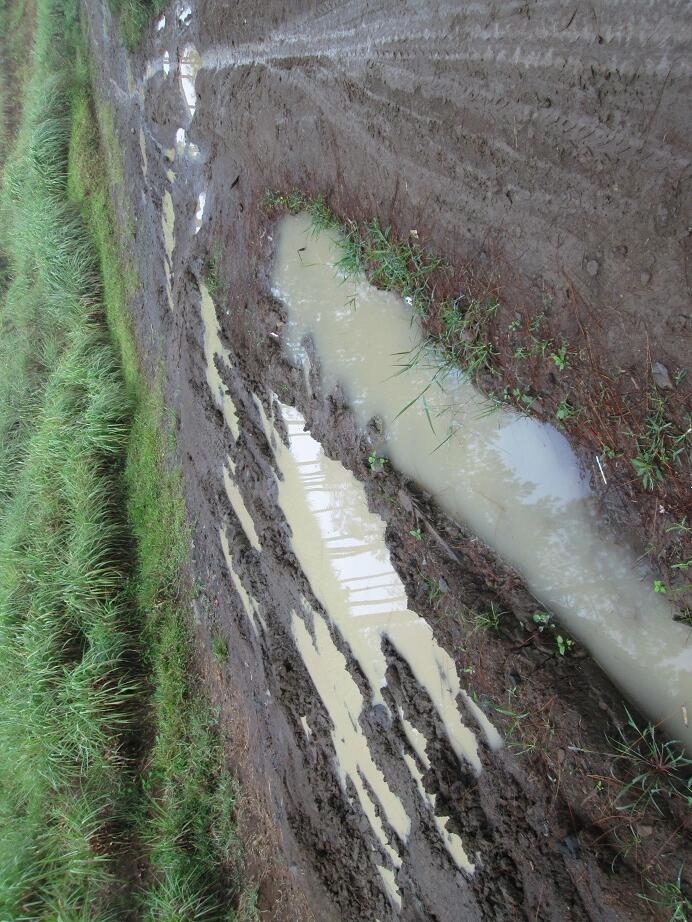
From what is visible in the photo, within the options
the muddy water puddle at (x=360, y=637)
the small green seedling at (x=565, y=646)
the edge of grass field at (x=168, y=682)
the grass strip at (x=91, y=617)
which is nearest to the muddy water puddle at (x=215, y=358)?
the muddy water puddle at (x=360, y=637)

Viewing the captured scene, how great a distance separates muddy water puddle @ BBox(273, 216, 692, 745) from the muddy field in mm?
94

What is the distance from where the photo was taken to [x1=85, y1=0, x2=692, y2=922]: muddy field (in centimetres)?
211

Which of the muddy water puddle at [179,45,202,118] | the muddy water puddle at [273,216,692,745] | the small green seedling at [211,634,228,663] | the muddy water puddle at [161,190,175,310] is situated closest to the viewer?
the muddy water puddle at [273,216,692,745]

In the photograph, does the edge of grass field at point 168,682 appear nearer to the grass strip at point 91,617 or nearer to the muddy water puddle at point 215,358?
the grass strip at point 91,617

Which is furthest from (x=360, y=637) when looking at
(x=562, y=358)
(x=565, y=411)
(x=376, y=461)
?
(x=562, y=358)

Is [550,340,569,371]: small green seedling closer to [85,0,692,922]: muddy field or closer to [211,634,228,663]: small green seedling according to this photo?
[85,0,692,922]: muddy field

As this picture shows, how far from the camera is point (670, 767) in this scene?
7.01 feet

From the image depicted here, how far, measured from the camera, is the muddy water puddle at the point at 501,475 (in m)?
2.29

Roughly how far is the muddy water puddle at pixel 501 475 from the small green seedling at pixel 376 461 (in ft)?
0.14

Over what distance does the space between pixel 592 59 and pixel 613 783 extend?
2532mm

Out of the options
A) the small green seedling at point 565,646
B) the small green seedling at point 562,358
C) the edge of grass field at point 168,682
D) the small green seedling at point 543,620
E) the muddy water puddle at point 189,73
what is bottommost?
the edge of grass field at point 168,682

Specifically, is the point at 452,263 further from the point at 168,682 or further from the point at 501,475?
the point at 168,682

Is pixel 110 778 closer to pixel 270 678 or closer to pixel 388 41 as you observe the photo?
pixel 270 678

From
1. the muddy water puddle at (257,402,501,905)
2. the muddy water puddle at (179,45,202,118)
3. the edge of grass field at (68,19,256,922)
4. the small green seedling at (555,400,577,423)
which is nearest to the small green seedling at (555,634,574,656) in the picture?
the muddy water puddle at (257,402,501,905)
